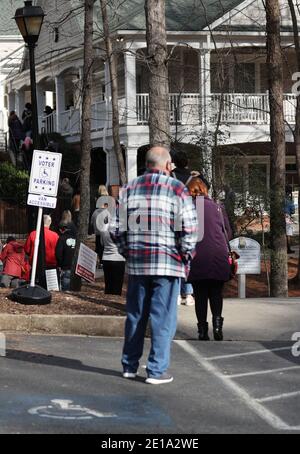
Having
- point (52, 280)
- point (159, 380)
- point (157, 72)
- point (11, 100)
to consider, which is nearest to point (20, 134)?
point (11, 100)

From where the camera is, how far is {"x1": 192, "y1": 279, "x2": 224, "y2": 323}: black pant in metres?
9.30

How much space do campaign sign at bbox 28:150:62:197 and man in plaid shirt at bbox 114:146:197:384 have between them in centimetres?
388

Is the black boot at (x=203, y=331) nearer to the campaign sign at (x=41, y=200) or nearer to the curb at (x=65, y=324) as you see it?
the curb at (x=65, y=324)

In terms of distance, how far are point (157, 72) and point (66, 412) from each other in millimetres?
6760

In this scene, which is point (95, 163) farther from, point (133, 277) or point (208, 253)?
point (133, 277)

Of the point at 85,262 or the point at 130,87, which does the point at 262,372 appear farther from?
the point at 130,87

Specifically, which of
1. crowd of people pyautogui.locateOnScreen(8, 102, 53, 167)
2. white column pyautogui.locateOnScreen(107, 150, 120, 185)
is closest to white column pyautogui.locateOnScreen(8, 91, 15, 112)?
crowd of people pyautogui.locateOnScreen(8, 102, 53, 167)

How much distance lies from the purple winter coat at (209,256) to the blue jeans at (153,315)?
2036 millimetres

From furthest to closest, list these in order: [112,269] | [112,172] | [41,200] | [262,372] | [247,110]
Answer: [112,172] < [247,110] < [112,269] < [41,200] < [262,372]

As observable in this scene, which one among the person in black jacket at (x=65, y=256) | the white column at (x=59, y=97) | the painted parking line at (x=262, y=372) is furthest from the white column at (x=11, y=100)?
the painted parking line at (x=262, y=372)

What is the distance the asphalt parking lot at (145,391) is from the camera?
600cm

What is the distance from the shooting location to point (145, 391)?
22.9 feet
